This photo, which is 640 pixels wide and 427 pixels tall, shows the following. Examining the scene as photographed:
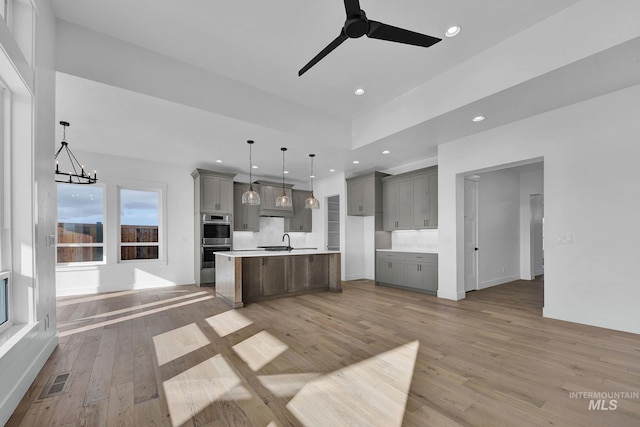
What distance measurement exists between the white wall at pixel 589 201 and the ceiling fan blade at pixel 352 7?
11.1 feet

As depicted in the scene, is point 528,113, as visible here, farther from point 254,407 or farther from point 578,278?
point 254,407

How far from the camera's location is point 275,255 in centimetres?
523

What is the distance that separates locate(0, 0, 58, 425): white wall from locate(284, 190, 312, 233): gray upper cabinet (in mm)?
5767

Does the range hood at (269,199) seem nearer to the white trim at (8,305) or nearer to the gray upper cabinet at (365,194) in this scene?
the gray upper cabinet at (365,194)

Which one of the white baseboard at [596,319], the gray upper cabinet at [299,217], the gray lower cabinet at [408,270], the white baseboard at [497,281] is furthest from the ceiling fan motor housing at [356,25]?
the gray upper cabinet at [299,217]

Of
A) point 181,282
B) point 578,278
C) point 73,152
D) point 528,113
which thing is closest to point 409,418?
point 578,278

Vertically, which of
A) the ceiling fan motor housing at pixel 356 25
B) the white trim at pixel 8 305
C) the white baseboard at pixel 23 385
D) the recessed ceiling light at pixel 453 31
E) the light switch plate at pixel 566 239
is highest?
the recessed ceiling light at pixel 453 31

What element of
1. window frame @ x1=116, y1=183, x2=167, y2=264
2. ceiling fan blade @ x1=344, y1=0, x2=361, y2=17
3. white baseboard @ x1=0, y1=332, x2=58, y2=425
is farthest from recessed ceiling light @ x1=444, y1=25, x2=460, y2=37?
window frame @ x1=116, y1=183, x2=167, y2=264

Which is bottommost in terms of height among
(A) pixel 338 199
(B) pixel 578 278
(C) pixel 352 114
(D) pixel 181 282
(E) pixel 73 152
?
(D) pixel 181 282

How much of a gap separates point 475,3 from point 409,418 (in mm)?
3520

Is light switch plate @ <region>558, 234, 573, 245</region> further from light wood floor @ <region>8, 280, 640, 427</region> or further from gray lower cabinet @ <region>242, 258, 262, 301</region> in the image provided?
gray lower cabinet @ <region>242, 258, 262, 301</region>

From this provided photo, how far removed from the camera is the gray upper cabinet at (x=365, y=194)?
679cm

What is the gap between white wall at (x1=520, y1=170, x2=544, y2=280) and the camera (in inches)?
273

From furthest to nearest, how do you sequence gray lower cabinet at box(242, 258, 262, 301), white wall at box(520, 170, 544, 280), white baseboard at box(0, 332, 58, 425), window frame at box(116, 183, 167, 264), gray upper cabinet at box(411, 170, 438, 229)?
white wall at box(520, 170, 544, 280), window frame at box(116, 183, 167, 264), gray upper cabinet at box(411, 170, 438, 229), gray lower cabinet at box(242, 258, 262, 301), white baseboard at box(0, 332, 58, 425)
